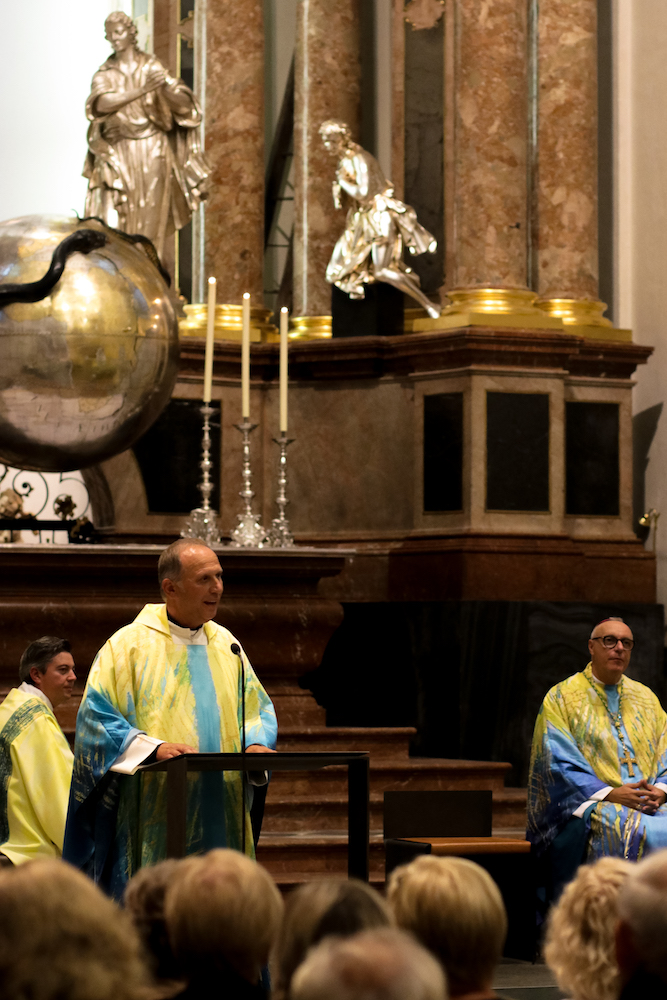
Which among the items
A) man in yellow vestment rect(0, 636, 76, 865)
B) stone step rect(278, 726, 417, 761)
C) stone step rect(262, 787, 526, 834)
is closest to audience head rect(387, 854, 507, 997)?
man in yellow vestment rect(0, 636, 76, 865)

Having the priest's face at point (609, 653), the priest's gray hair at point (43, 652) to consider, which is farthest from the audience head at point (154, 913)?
the priest's face at point (609, 653)

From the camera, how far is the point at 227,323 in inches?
459

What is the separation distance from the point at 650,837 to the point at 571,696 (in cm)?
72

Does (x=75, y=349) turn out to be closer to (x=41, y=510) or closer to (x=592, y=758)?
(x=592, y=758)

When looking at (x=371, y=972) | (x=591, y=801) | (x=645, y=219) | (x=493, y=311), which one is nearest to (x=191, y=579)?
(x=591, y=801)

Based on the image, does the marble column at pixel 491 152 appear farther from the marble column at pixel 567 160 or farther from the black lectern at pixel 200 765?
the black lectern at pixel 200 765

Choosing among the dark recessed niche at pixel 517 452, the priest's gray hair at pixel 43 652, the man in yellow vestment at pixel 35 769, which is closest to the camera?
the man in yellow vestment at pixel 35 769

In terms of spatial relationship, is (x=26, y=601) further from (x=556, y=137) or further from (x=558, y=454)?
(x=556, y=137)

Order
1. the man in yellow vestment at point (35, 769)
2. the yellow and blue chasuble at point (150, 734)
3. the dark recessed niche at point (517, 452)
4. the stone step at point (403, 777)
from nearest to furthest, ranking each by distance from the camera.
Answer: the yellow and blue chasuble at point (150, 734), the man in yellow vestment at point (35, 769), the stone step at point (403, 777), the dark recessed niche at point (517, 452)

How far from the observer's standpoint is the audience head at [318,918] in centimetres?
281

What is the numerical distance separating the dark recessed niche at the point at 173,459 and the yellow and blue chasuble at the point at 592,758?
3995 mm

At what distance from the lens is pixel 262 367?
11.6 metres

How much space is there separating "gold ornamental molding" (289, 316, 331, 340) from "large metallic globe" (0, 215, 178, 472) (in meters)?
3.16

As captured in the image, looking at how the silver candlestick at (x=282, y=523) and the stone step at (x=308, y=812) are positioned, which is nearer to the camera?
the stone step at (x=308, y=812)
